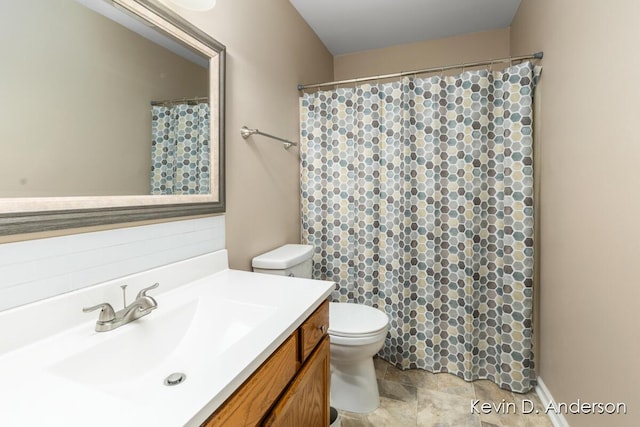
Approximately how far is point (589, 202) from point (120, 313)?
5.55 feet

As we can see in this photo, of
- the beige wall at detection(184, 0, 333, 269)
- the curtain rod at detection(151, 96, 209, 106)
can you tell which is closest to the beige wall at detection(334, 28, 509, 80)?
the beige wall at detection(184, 0, 333, 269)

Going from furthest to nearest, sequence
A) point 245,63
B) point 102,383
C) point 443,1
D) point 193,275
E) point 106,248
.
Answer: point 443,1 → point 245,63 → point 193,275 → point 106,248 → point 102,383

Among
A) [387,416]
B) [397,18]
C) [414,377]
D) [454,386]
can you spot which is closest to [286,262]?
[387,416]

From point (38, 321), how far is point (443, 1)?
2.65 m

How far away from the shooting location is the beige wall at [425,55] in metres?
2.53

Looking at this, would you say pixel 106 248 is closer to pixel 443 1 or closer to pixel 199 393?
pixel 199 393

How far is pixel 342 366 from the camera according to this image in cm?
168

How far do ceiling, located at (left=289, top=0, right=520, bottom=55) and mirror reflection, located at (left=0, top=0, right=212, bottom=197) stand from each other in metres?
1.40

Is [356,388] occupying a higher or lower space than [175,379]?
lower

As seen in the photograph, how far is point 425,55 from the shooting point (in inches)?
106

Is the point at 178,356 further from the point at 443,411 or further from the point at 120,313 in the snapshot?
the point at 443,411

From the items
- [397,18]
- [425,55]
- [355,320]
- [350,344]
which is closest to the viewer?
[350,344]

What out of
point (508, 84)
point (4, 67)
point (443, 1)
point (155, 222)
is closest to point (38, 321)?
point (155, 222)

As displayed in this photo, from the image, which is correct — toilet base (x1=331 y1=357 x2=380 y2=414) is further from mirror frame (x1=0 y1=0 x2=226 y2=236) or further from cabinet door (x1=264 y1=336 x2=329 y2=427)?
mirror frame (x1=0 y1=0 x2=226 y2=236)
